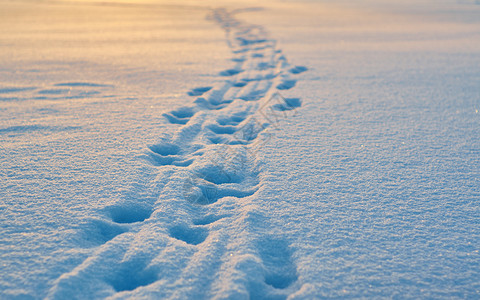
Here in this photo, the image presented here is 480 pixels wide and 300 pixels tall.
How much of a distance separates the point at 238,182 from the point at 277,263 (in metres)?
0.50

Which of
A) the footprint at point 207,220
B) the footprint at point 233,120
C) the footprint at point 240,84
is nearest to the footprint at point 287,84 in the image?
the footprint at point 240,84

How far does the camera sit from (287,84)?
2.91 meters

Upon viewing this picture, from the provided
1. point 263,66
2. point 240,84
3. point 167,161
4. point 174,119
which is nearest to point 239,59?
point 263,66

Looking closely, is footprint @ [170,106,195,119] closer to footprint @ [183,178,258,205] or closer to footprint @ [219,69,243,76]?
footprint @ [183,178,258,205]

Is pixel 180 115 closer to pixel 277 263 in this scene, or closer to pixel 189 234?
pixel 189 234

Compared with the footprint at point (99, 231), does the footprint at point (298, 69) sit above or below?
above

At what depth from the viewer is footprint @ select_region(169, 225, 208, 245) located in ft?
3.68

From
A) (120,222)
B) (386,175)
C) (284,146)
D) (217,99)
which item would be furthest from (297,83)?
(120,222)

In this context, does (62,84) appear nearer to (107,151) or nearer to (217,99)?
(217,99)

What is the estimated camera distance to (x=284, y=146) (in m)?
1.76

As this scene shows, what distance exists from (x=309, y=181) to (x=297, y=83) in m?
1.64

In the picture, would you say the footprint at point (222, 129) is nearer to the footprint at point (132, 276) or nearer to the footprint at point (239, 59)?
the footprint at point (132, 276)

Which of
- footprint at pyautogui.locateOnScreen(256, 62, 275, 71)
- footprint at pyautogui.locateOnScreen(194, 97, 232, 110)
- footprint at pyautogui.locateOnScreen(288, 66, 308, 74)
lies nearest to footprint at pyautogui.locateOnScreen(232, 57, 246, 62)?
footprint at pyautogui.locateOnScreen(256, 62, 275, 71)

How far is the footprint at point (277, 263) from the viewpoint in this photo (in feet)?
3.22
